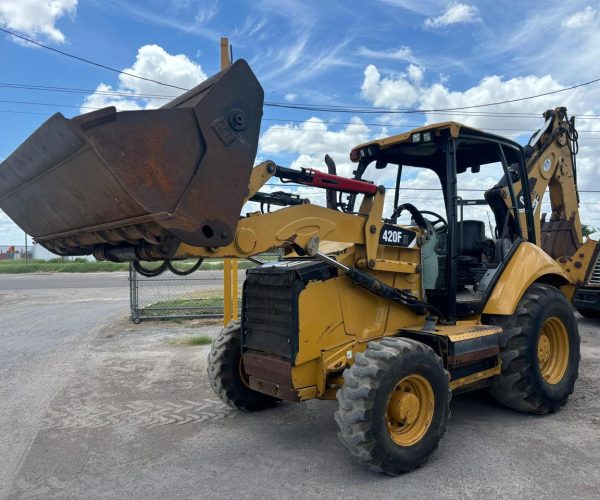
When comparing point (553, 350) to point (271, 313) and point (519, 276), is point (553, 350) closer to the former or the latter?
point (519, 276)

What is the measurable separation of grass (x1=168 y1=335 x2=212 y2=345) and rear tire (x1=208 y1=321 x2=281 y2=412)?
14.0ft

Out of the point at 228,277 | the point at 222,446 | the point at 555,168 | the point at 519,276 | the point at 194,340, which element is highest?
the point at 555,168

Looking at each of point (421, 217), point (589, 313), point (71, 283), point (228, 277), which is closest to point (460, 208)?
point (421, 217)

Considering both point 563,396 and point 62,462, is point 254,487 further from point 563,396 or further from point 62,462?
point 563,396

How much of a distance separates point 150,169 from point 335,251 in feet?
6.80

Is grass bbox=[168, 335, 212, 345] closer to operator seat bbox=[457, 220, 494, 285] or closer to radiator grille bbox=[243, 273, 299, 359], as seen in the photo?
radiator grille bbox=[243, 273, 299, 359]

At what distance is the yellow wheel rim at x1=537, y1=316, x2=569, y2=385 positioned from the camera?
5777 millimetres

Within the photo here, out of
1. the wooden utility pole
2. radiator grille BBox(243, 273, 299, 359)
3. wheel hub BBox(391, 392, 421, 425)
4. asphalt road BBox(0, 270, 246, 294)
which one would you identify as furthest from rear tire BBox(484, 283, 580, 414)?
asphalt road BBox(0, 270, 246, 294)

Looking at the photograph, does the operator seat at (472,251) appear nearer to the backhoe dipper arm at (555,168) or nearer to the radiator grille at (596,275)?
the backhoe dipper arm at (555,168)

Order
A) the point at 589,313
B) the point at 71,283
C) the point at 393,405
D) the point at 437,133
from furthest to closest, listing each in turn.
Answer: the point at 71,283
the point at 589,313
the point at 437,133
the point at 393,405

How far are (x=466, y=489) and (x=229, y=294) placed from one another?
19.3 feet

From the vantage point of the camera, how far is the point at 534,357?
5332 mm

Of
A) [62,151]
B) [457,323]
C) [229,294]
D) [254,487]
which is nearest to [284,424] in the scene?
[254,487]

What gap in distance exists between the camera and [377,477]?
4.12m
